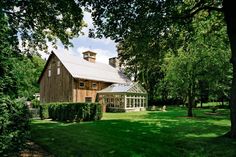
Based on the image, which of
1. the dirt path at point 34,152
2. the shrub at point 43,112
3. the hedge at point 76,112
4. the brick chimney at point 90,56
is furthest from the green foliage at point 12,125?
the brick chimney at point 90,56

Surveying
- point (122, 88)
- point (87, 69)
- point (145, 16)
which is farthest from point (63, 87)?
point (145, 16)

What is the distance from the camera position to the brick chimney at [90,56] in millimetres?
38875

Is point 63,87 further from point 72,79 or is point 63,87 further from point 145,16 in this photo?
point 145,16

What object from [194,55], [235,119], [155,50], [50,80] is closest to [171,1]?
[155,50]

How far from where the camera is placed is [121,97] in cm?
3422

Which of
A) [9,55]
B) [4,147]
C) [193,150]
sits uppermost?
[9,55]

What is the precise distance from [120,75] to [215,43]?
2073 centimetres

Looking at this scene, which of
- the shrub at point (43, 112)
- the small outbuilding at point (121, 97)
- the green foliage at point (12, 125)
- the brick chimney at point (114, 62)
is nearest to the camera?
the green foliage at point (12, 125)

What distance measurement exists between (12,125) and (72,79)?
25080mm

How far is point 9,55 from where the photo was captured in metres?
6.59

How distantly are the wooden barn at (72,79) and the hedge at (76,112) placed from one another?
31.8 ft

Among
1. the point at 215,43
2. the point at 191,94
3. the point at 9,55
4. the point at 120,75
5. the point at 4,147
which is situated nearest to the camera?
the point at 4,147

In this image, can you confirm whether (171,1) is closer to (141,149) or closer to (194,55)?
(141,149)

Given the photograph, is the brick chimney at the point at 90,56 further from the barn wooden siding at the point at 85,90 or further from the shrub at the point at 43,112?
the shrub at the point at 43,112
